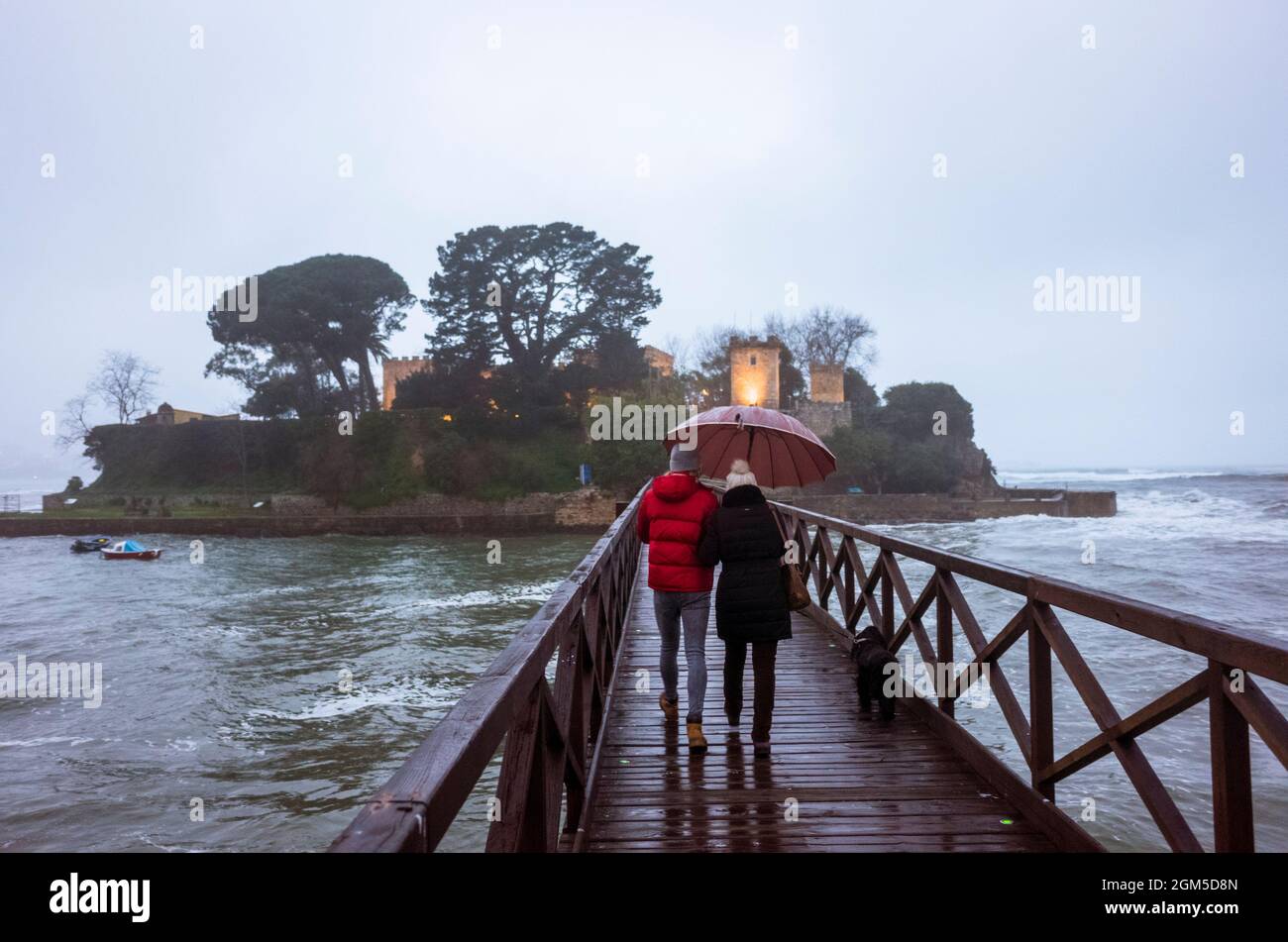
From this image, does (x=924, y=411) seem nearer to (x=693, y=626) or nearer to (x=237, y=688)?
(x=237, y=688)

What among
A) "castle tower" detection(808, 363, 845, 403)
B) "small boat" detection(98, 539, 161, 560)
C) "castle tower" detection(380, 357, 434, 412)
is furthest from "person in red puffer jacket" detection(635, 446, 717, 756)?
"castle tower" detection(380, 357, 434, 412)

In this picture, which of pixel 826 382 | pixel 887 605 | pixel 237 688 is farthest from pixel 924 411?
pixel 887 605

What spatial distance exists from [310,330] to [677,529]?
45632mm

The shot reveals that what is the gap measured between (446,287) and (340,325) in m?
7.00

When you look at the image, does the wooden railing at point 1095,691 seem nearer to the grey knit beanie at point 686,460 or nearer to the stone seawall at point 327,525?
the grey knit beanie at point 686,460

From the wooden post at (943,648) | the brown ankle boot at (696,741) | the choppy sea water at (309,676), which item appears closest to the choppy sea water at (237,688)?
the choppy sea water at (309,676)

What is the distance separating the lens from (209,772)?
30.6 ft

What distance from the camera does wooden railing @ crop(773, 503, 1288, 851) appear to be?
2.03 metres

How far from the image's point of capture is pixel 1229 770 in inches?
83.2

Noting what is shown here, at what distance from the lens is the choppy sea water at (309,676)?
7.91 m

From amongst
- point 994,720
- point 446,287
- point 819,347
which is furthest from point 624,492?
point 994,720

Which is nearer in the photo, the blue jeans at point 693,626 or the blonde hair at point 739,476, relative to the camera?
the blonde hair at point 739,476

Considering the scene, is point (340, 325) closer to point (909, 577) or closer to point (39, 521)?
point (39, 521)

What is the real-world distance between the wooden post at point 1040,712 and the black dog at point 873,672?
137cm
